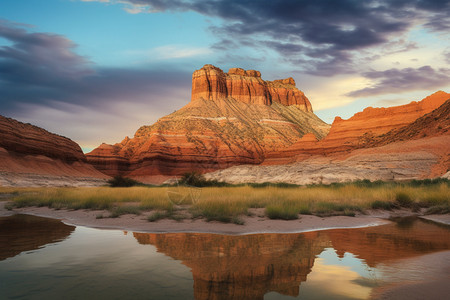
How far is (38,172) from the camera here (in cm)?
5712

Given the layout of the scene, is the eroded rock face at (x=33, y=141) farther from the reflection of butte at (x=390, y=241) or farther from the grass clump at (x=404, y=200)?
the reflection of butte at (x=390, y=241)

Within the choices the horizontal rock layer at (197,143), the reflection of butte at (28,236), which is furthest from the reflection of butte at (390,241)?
the horizontal rock layer at (197,143)

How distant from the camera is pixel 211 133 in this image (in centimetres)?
9788

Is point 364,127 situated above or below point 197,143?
above

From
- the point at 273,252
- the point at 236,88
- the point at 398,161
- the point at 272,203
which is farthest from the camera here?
the point at 236,88

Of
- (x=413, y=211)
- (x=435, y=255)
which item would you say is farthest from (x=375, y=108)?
(x=435, y=255)

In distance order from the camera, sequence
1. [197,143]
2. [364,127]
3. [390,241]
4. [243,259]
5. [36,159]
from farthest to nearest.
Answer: [197,143] → [364,127] → [36,159] → [390,241] → [243,259]

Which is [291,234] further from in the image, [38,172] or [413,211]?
[38,172]

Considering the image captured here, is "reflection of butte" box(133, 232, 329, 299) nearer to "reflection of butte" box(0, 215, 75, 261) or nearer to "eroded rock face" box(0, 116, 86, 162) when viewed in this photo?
"reflection of butte" box(0, 215, 75, 261)

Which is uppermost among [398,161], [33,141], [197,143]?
[197,143]

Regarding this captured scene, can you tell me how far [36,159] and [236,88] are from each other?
8884 cm

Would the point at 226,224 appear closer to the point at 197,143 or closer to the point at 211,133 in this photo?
the point at 197,143

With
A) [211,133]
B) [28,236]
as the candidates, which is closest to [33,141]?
[211,133]

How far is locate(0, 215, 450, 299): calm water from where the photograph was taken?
450 cm
